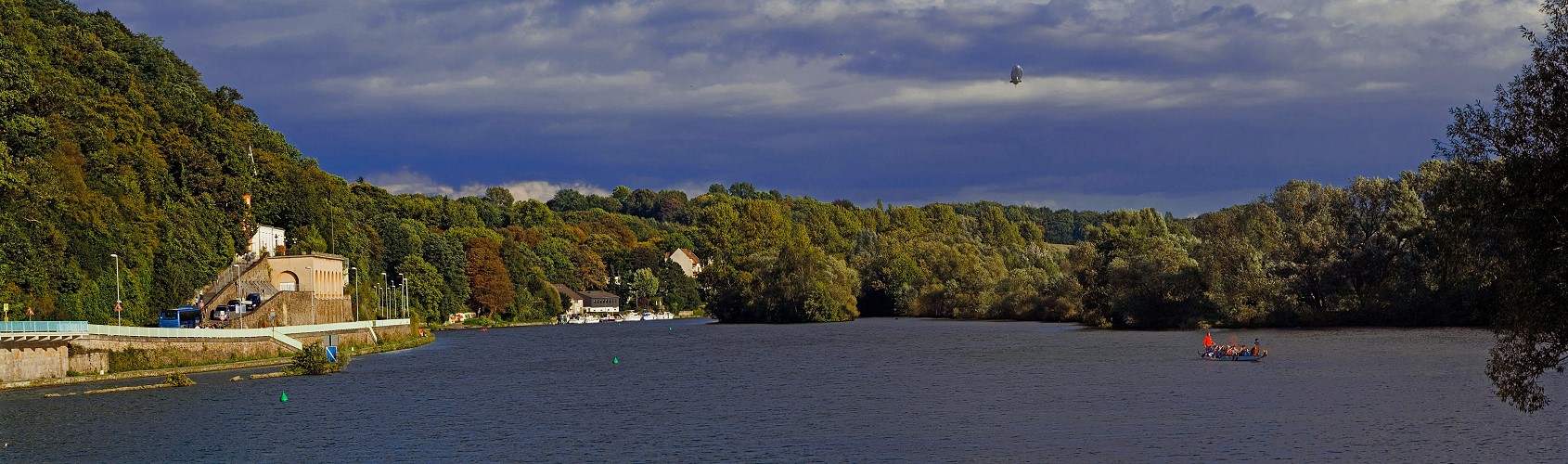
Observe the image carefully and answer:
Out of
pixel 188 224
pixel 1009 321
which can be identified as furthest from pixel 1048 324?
pixel 188 224

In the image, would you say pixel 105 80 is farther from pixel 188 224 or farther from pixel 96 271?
pixel 96 271

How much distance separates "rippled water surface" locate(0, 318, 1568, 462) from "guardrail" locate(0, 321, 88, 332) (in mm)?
2785

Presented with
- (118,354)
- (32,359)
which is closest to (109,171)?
(118,354)

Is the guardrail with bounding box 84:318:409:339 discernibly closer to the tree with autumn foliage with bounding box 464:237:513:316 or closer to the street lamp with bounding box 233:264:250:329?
the street lamp with bounding box 233:264:250:329

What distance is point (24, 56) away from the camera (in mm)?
65062

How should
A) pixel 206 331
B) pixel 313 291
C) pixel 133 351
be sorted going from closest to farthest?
pixel 133 351 → pixel 206 331 → pixel 313 291

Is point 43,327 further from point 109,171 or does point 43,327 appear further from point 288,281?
point 288,281

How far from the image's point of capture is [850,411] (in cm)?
4741

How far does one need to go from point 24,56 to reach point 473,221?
134456mm

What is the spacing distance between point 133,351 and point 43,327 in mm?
6430

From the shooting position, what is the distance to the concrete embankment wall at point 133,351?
5497 centimetres

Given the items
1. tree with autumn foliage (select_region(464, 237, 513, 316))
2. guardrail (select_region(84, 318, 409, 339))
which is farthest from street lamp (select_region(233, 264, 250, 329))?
tree with autumn foliage (select_region(464, 237, 513, 316))

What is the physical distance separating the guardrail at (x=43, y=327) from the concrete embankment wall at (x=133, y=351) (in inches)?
22.7

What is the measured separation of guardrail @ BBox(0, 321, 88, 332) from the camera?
54375mm
